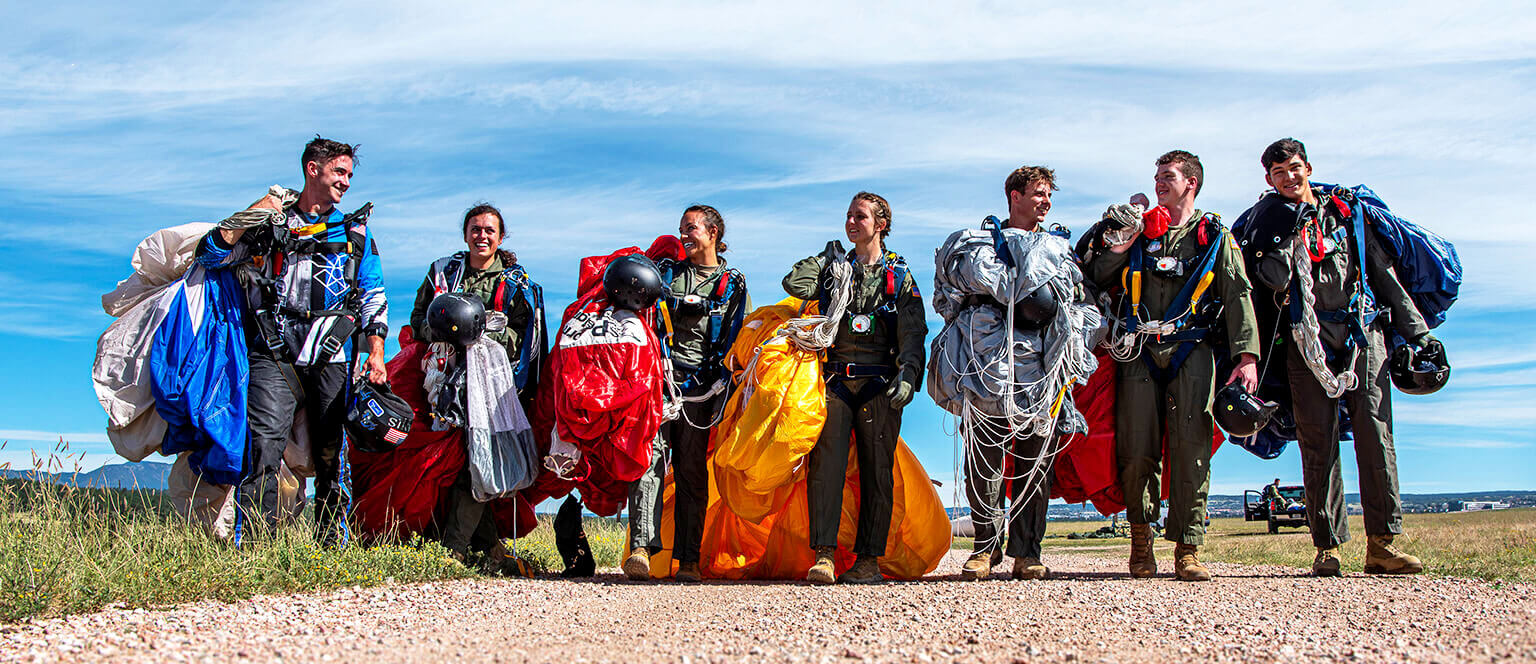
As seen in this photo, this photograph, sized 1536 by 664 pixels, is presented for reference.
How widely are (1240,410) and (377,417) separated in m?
4.29

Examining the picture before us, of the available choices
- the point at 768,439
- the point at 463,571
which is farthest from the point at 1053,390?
the point at 463,571

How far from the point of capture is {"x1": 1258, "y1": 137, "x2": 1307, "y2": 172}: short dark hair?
5.71 metres

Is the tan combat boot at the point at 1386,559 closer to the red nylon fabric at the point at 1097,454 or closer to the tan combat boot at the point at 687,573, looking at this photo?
the red nylon fabric at the point at 1097,454

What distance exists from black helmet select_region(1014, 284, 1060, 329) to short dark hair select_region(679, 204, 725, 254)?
181 centimetres

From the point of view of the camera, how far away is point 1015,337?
5277 mm

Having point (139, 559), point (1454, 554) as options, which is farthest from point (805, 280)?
point (1454, 554)

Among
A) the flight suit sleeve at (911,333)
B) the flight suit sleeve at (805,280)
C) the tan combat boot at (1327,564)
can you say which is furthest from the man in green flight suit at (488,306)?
the tan combat boot at (1327,564)

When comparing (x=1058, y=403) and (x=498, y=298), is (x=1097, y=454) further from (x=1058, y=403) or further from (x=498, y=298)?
(x=498, y=298)

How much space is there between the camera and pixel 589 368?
550 cm

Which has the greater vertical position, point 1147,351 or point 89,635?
point 1147,351

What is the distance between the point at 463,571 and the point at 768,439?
1.65 m

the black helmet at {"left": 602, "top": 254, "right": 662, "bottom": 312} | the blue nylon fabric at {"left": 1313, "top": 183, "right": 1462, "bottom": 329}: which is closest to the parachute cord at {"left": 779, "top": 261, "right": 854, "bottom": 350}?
the black helmet at {"left": 602, "top": 254, "right": 662, "bottom": 312}

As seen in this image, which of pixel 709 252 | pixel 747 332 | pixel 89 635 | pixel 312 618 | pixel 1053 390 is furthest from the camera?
pixel 709 252

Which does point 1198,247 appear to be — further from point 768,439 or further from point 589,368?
point 589,368
